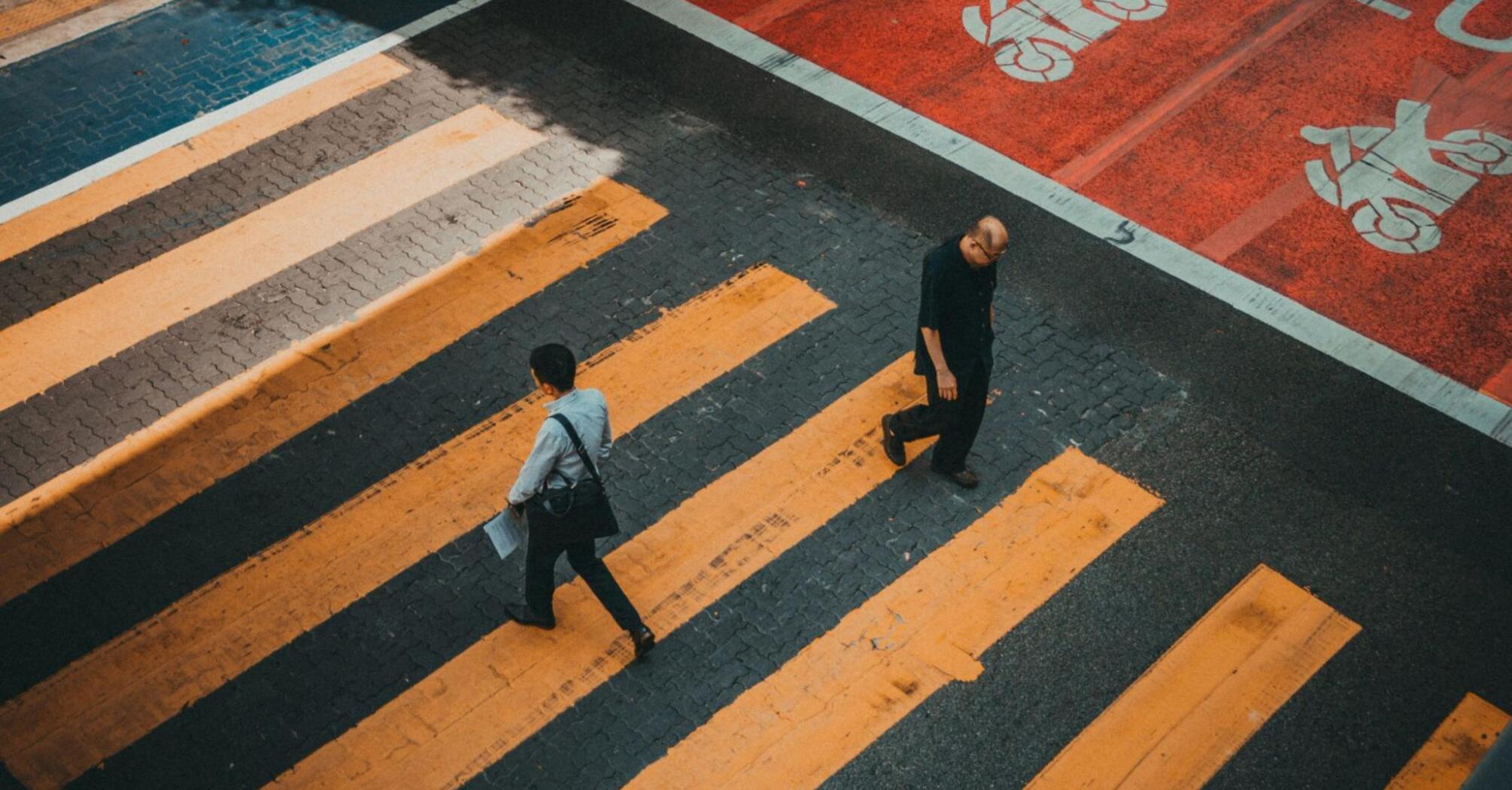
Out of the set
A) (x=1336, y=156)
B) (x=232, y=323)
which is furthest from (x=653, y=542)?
(x=1336, y=156)

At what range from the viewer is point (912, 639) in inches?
256

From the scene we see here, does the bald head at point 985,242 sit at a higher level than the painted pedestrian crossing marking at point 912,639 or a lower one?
higher

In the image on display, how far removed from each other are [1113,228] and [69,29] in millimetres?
9328

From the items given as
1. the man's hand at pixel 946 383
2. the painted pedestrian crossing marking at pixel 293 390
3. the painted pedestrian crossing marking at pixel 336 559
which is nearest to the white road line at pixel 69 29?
the painted pedestrian crossing marking at pixel 293 390

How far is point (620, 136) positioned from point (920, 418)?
3994 millimetres

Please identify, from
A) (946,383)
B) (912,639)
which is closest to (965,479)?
(946,383)

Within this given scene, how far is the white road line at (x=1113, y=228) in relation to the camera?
314 inches

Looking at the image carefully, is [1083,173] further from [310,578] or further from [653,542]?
[310,578]

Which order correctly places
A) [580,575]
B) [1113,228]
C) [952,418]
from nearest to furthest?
[580,575] → [952,418] → [1113,228]

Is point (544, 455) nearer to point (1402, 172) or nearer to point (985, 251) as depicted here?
point (985, 251)

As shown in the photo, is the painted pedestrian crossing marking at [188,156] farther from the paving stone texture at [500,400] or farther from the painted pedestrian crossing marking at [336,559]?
the painted pedestrian crossing marking at [336,559]

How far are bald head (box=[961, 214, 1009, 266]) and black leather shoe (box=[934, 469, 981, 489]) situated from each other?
1472mm

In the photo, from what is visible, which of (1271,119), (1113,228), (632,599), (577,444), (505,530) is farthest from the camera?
(1271,119)

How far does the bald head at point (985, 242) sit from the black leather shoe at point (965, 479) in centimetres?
147
